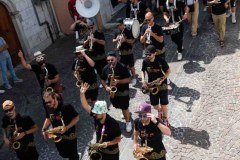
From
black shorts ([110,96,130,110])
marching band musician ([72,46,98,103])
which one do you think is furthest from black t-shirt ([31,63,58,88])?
black shorts ([110,96,130,110])

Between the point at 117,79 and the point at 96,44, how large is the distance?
7.44 ft

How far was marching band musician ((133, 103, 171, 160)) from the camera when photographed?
6.46 metres

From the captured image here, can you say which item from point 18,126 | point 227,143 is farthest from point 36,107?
point 227,143

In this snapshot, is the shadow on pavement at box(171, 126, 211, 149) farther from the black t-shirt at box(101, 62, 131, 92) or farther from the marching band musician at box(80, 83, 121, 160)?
the marching band musician at box(80, 83, 121, 160)

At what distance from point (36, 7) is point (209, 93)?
318 inches

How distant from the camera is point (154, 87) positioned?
8.56 metres

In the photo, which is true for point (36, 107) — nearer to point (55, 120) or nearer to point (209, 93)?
point (55, 120)

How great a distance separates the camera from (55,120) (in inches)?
287

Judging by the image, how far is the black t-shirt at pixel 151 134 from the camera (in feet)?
21.6

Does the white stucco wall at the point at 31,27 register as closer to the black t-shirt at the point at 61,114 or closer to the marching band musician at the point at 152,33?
the marching band musician at the point at 152,33

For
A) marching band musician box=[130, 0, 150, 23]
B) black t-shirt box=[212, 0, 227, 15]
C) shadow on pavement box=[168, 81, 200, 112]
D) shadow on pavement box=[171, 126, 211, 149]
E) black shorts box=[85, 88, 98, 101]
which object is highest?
marching band musician box=[130, 0, 150, 23]

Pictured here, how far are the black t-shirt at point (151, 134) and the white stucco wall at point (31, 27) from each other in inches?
351

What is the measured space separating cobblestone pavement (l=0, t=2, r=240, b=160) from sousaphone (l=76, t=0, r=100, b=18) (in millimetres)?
2046

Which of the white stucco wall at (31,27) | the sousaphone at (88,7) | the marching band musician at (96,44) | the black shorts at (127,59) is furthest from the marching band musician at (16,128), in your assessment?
the white stucco wall at (31,27)
